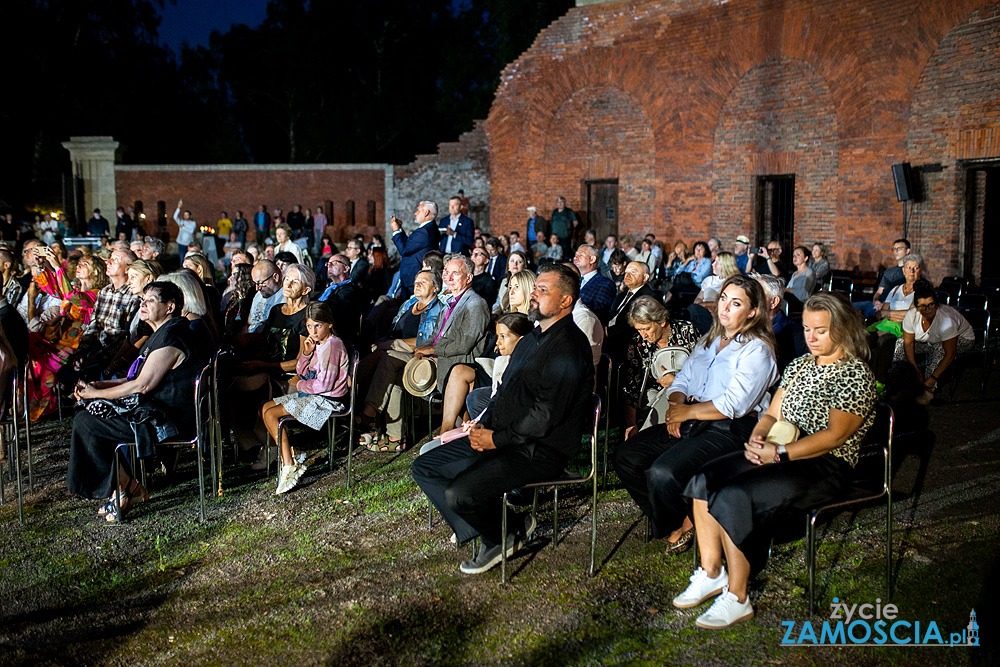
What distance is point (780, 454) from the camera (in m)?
3.81

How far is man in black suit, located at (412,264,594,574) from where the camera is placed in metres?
4.02

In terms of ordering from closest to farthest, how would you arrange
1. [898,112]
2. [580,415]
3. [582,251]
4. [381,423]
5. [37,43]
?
1. [580,415]
2. [381,423]
3. [582,251]
4. [898,112]
5. [37,43]

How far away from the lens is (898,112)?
1271 centimetres

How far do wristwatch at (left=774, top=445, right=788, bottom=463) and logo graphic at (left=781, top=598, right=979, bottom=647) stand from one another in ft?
2.25

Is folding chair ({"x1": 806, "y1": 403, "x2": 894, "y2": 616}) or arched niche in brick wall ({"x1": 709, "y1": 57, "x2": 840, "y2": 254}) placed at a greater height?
arched niche in brick wall ({"x1": 709, "y1": 57, "x2": 840, "y2": 254})

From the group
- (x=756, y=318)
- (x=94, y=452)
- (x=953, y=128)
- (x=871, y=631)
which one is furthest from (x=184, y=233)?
(x=871, y=631)

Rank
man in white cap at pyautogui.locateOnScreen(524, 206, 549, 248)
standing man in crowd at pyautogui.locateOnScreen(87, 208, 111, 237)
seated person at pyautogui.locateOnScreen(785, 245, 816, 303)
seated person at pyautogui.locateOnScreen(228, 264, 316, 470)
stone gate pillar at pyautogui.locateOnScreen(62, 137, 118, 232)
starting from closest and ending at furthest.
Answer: seated person at pyautogui.locateOnScreen(228, 264, 316, 470)
seated person at pyautogui.locateOnScreen(785, 245, 816, 303)
man in white cap at pyautogui.locateOnScreen(524, 206, 549, 248)
standing man in crowd at pyautogui.locateOnScreen(87, 208, 111, 237)
stone gate pillar at pyautogui.locateOnScreen(62, 137, 118, 232)

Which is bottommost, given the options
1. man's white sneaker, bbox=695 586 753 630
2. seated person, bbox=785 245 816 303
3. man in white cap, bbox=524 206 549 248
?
man's white sneaker, bbox=695 586 753 630

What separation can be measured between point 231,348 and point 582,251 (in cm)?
329

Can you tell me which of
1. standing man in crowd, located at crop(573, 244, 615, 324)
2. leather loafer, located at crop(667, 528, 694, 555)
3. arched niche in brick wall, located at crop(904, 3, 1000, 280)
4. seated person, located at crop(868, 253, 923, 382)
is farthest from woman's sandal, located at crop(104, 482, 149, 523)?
arched niche in brick wall, located at crop(904, 3, 1000, 280)

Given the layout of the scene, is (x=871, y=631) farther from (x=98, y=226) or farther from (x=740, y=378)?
(x=98, y=226)

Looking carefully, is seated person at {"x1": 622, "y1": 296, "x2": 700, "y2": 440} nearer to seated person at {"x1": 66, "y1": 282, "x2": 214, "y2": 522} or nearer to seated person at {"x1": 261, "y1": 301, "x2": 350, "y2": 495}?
seated person at {"x1": 261, "y1": 301, "x2": 350, "y2": 495}

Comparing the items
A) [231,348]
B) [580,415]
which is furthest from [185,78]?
[580,415]

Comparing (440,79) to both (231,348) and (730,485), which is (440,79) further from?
(730,485)
